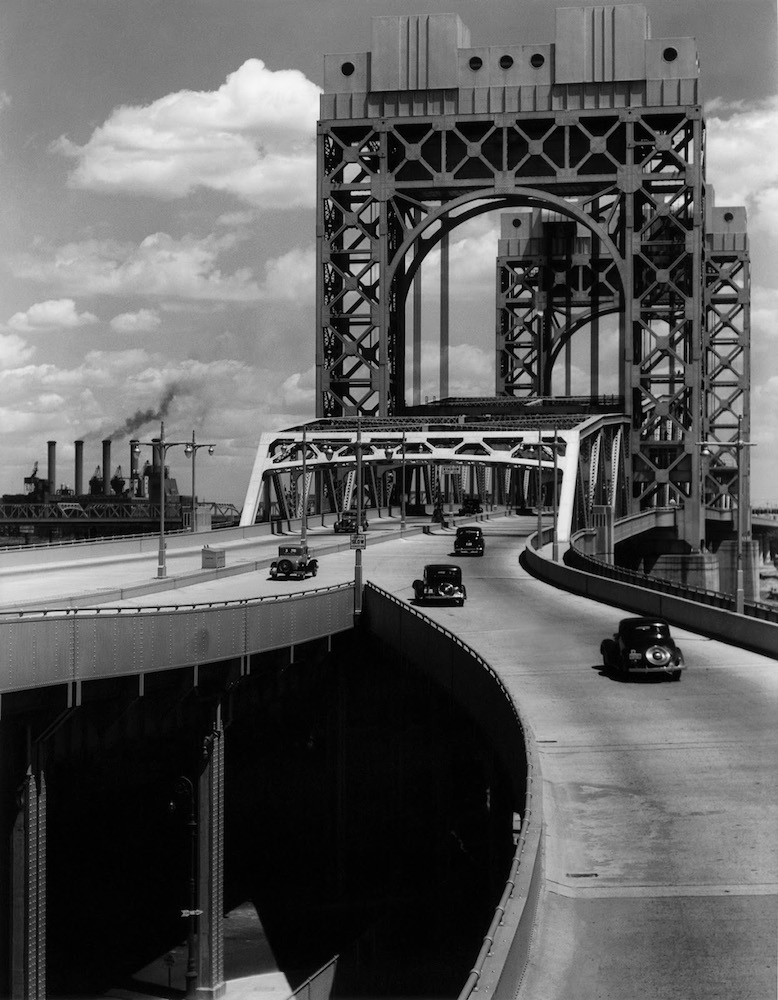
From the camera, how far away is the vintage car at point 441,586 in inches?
2052

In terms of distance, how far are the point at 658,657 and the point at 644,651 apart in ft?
1.28

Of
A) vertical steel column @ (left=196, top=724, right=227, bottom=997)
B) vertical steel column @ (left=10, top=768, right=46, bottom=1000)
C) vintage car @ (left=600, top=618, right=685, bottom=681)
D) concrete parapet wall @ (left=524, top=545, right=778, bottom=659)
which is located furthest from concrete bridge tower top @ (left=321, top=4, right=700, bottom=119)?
vertical steel column @ (left=10, top=768, right=46, bottom=1000)

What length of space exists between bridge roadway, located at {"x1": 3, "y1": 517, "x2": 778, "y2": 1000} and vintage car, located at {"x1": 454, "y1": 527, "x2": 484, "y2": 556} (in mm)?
38152

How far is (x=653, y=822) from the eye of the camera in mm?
20219

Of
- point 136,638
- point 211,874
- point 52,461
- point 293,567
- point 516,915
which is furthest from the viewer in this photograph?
point 52,461

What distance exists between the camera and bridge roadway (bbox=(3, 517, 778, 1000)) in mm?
14797

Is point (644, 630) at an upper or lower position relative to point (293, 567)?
upper

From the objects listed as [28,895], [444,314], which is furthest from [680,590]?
[444,314]

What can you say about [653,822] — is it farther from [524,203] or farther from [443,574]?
[524,203]

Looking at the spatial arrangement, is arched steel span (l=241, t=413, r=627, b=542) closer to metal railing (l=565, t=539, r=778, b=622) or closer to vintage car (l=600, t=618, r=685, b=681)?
metal railing (l=565, t=539, r=778, b=622)

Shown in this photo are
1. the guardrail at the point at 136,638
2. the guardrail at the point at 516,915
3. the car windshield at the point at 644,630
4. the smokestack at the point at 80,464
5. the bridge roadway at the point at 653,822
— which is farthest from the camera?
the smokestack at the point at 80,464

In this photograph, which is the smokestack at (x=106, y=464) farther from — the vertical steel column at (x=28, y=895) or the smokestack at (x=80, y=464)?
the vertical steel column at (x=28, y=895)

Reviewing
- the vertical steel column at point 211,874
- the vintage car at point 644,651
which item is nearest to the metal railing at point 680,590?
the vintage car at point 644,651

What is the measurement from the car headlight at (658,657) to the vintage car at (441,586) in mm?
18649
